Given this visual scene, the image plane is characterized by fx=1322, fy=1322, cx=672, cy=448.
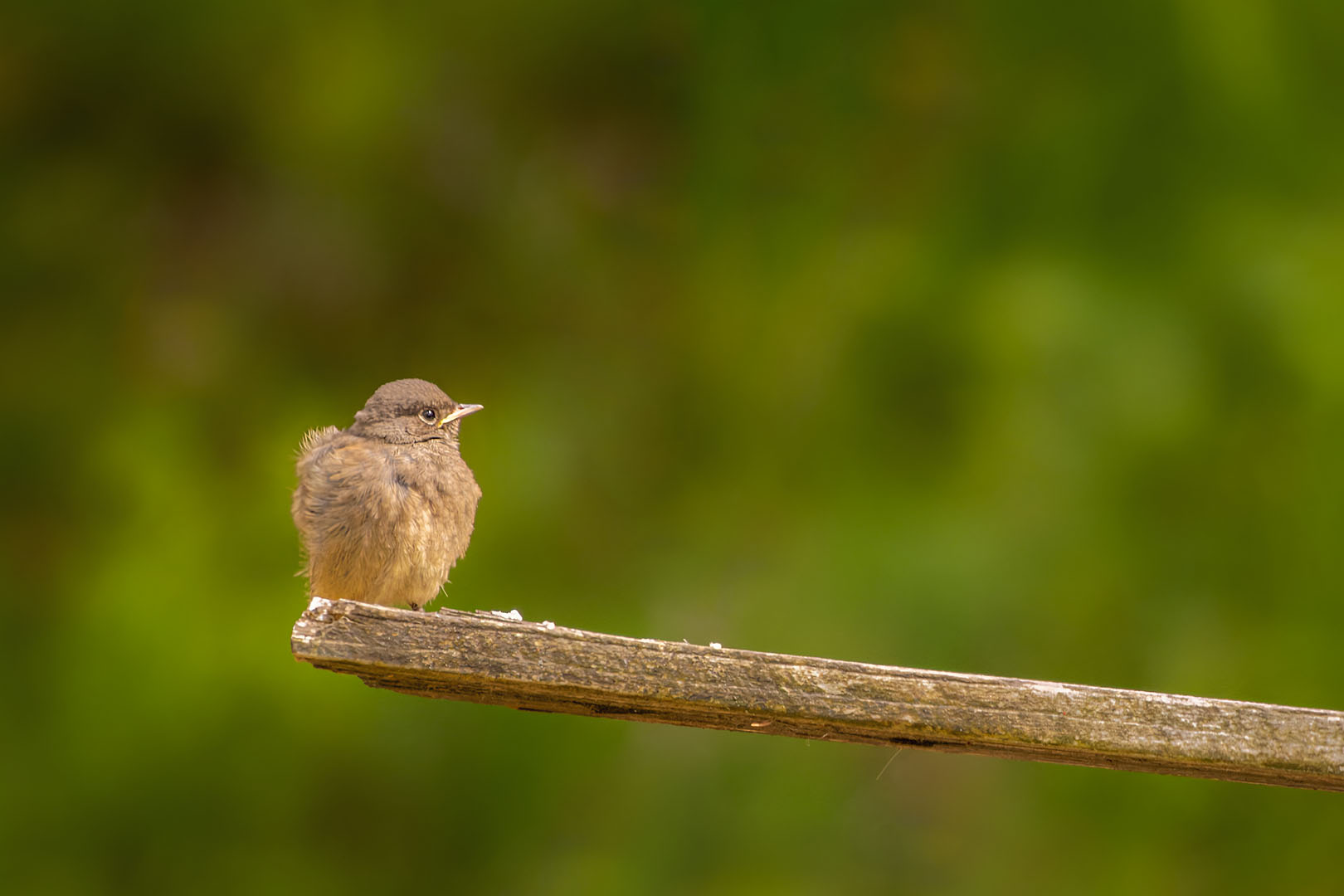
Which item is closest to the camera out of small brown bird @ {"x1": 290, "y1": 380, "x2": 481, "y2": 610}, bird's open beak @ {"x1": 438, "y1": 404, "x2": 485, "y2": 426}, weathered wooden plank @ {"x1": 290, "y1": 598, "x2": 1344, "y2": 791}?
weathered wooden plank @ {"x1": 290, "y1": 598, "x2": 1344, "y2": 791}

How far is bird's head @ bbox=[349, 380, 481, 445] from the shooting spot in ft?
11.4

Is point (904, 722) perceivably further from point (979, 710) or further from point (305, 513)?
point (305, 513)

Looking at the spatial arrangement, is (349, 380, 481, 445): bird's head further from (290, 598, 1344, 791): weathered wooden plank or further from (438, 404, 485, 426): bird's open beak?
(290, 598, 1344, 791): weathered wooden plank

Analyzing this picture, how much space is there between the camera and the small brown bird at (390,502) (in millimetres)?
3264

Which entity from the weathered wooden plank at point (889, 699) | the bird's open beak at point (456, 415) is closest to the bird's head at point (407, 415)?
the bird's open beak at point (456, 415)

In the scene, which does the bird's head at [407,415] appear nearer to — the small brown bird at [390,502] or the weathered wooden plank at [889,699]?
the small brown bird at [390,502]

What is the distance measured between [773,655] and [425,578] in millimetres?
1291

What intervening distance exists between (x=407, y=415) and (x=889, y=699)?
1709 millimetres

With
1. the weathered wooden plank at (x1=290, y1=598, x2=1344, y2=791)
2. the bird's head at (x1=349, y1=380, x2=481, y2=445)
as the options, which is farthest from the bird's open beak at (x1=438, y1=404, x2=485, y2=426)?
the weathered wooden plank at (x1=290, y1=598, x2=1344, y2=791)

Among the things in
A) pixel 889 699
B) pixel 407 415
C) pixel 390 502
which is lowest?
pixel 889 699

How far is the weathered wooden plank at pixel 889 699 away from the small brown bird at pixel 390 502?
3.27ft

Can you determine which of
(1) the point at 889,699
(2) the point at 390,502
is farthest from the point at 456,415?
(1) the point at 889,699

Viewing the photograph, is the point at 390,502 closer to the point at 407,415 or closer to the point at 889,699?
the point at 407,415

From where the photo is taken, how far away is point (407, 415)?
11.4ft
